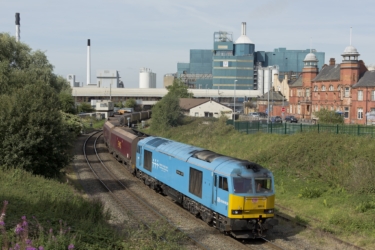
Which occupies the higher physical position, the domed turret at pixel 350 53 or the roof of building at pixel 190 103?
the domed turret at pixel 350 53

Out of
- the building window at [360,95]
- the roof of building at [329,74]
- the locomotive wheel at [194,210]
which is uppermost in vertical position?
the roof of building at [329,74]

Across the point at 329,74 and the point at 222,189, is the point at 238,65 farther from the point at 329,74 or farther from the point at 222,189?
the point at 222,189

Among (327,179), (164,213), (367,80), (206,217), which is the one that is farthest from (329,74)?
(206,217)

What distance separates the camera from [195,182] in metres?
20.0

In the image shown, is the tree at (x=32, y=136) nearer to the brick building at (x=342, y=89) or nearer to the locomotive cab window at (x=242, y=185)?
the locomotive cab window at (x=242, y=185)

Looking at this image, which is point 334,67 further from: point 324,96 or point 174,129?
point 174,129

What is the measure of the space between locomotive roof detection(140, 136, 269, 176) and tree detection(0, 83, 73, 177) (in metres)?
5.87

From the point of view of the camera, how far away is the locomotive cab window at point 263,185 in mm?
17297

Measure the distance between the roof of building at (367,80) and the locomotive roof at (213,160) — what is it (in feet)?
138

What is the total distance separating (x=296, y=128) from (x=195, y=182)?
18.2 m

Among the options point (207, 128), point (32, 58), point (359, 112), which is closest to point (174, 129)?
point (207, 128)

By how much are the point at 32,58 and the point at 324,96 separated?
42.3 m

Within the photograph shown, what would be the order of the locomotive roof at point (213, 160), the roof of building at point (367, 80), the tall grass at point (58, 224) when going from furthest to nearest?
the roof of building at point (367, 80)
the locomotive roof at point (213, 160)
the tall grass at point (58, 224)

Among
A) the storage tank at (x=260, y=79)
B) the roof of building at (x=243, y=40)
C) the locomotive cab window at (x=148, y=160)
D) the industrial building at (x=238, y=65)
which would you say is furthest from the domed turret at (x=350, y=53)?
Answer: the roof of building at (x=243, y=40)
